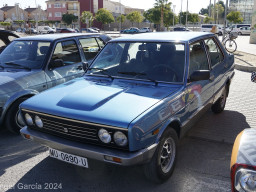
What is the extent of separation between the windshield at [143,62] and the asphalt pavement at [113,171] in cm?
129

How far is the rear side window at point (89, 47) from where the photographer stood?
587 cm

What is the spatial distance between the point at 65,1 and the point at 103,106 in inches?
3389

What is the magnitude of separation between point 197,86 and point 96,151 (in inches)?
75.4

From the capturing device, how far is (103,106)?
2.87m

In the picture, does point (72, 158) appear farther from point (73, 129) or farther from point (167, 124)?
point (167, 124)

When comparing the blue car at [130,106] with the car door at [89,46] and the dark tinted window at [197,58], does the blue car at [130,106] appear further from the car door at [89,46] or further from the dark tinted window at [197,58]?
the car door at [89,46]

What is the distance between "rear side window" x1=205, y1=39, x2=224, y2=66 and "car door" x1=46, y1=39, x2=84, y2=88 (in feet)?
9.07

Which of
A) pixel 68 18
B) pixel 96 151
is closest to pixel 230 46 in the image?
pixel 96 151

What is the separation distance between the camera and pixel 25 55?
5.24 m

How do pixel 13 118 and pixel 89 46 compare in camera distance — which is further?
pixel 89 46

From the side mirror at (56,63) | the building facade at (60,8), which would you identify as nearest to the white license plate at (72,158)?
the side mirror at (56,63)

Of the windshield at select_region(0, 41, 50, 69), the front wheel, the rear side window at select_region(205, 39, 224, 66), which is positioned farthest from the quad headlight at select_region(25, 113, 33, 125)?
the front wheel

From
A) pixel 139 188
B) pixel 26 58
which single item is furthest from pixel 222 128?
pixel 26 58

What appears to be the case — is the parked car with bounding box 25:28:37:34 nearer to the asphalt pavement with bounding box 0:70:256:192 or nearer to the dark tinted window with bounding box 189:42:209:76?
the asphalt pavement with bounding box 0:70:256:192
